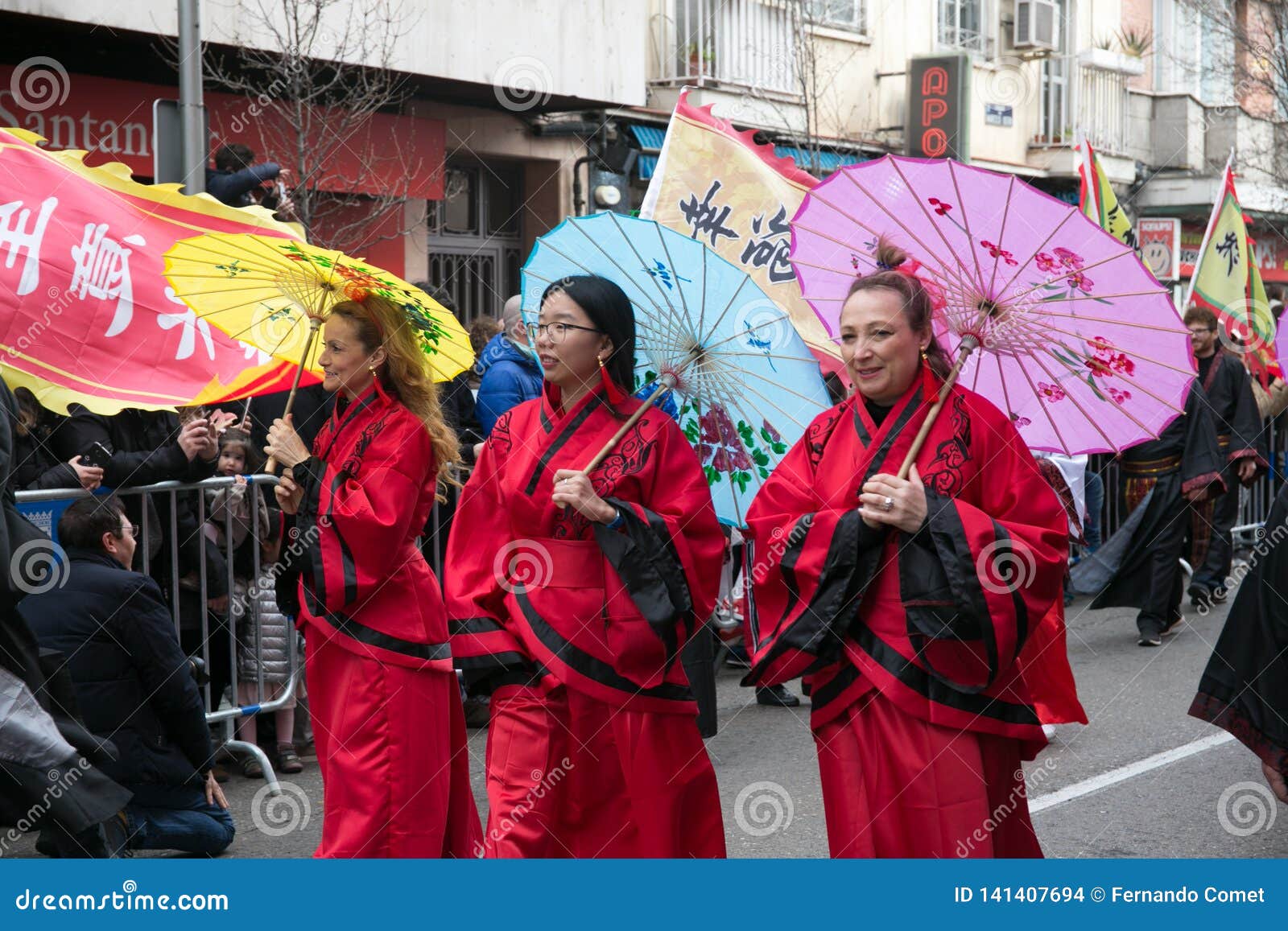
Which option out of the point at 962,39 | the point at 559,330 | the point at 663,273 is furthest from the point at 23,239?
the point at 962,39

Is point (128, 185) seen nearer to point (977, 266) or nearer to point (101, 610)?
point (101, 610)

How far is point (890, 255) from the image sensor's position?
411 cm

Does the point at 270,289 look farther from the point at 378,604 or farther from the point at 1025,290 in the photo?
the point at 1025,290

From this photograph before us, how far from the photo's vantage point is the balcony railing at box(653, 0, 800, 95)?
15797 millimetres

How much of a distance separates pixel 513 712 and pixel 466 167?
1102 centimetres

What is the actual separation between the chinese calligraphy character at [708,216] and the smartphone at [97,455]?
239cm

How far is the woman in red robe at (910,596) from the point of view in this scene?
12.1ft

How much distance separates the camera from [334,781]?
15.4 feet

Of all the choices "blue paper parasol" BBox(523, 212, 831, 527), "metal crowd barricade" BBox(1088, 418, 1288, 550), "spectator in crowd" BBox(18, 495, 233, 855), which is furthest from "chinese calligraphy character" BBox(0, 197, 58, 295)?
"metal crowd barricade" BBox(1088, 418, 1288, 550)

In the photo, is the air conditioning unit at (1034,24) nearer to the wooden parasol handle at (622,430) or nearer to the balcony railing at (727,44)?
the balcony railing at (727,44)

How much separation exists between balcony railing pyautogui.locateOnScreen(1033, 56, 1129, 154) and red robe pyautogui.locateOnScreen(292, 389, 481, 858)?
59.5 ft

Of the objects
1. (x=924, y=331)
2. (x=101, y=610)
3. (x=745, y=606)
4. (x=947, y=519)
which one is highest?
(x=924, y=331)

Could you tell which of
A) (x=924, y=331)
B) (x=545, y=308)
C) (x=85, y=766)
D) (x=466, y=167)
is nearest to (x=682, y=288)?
(x=545, y=308)

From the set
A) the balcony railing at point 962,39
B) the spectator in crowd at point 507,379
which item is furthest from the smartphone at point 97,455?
the balcony railing at point 962,39
